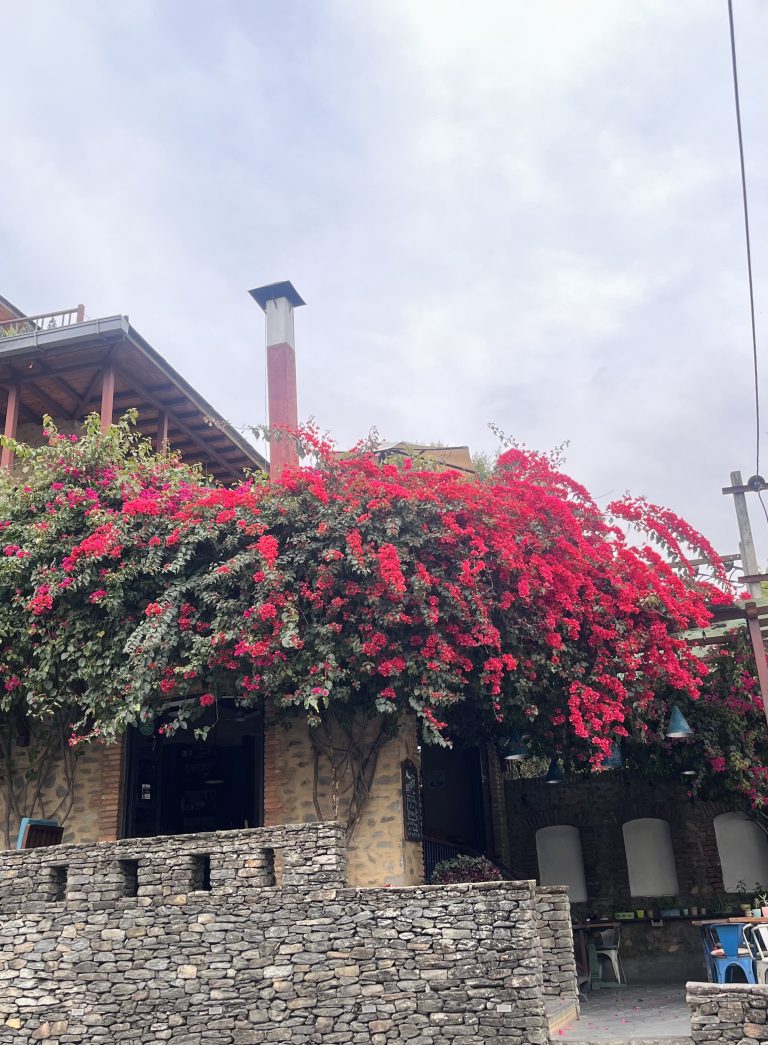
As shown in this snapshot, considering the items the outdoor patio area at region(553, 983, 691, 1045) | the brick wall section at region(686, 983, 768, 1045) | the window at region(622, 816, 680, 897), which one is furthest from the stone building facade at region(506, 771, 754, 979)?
the brick wall section at region(686, 983, 768, 1045)

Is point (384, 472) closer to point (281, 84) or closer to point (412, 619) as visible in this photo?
point (412, 619)

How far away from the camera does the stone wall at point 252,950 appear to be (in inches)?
294

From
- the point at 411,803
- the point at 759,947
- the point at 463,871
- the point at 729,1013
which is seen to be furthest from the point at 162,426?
the point at 729,1013

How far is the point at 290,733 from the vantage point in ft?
34.2

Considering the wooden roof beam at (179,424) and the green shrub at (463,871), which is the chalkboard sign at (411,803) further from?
the wooden roof beam at (179,424)

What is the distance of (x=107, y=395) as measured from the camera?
44.7 ft

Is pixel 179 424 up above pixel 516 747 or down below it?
above

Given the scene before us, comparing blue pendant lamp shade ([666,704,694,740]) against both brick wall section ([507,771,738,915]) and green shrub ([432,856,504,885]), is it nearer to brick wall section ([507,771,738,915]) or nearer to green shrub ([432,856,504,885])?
green shrub ([432,856,504,885])

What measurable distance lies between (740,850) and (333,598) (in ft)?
31.8

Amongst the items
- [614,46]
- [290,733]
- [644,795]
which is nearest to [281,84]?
[614,46]

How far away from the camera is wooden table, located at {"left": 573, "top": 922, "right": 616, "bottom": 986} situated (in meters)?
12.5

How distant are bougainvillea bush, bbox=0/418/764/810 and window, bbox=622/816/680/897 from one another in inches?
215

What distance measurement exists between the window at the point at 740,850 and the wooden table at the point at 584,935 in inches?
99.8

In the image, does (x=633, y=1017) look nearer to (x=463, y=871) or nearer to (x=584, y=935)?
(x=463, y=871)
